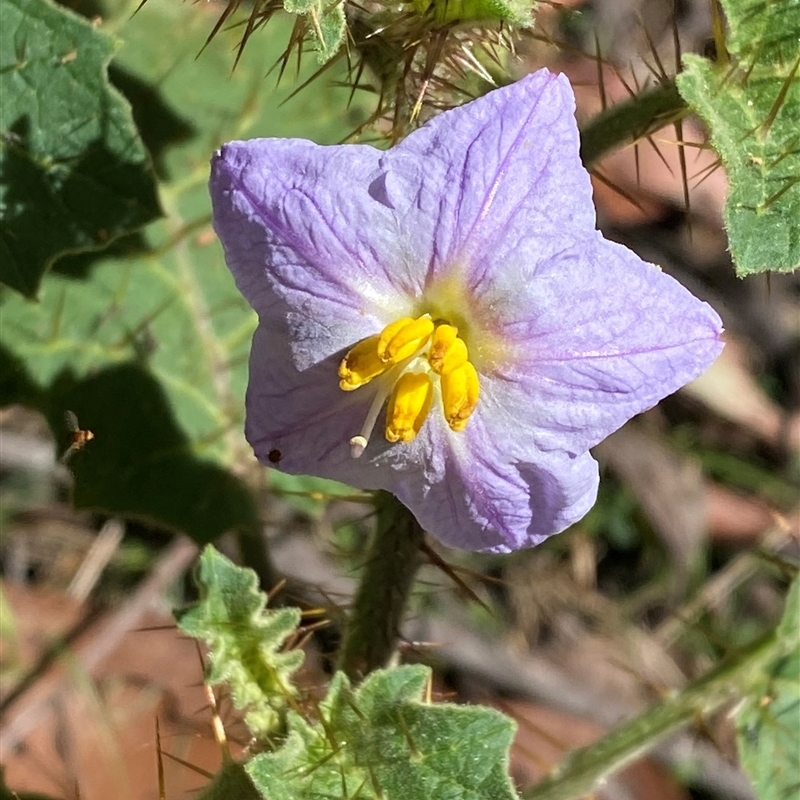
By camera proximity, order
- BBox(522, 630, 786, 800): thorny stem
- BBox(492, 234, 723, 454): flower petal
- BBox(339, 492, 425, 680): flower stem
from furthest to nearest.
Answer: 1. BBox(522, 630, 786, 800): thorny stem
2. BBox(339, 492, 425, 680): flower stem
3. BBox(492, 234, 723, 454): flower petal

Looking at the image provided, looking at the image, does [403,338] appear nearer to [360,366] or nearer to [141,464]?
[360,366]

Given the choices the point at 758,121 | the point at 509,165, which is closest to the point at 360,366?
the point at 509,165

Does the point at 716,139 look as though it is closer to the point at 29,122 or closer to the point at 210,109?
the point at 29,122

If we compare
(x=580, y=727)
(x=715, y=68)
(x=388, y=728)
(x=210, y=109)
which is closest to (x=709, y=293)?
(x=580, y=727)

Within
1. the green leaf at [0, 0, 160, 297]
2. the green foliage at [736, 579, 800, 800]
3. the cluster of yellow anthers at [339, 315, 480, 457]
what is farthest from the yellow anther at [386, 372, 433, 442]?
the green foliage at [736, 579, 800, 800]

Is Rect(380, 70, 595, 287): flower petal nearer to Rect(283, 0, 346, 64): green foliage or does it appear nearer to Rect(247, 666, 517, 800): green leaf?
Rect(283, 0, 346, 64): green foliage

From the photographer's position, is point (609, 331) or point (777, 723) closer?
point (609, 331)

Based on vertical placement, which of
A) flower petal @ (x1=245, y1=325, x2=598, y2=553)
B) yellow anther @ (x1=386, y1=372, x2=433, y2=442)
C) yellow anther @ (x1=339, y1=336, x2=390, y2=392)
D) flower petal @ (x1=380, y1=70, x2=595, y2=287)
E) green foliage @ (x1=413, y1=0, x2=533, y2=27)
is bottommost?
flower petal @ (x1=245, y1=325, x2=598, y2=553)

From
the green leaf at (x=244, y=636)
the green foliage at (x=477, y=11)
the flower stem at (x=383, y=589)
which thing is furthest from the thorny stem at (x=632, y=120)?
the green leaf at (x=244, y=636)
